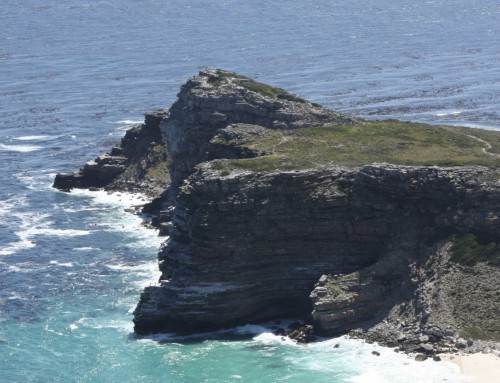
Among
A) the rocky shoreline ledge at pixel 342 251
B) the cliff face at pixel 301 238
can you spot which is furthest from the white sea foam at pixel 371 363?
the cliff face at pixel 301 238

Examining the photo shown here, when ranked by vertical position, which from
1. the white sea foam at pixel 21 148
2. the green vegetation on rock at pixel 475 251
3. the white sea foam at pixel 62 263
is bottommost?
the white sea foam at pixel 62 263

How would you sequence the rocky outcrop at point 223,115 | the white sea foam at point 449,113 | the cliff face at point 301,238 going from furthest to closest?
1. the white sea foam at point 449,113
2. the rocky outcrop at point 223,115
3. the cliff face at point 301,238

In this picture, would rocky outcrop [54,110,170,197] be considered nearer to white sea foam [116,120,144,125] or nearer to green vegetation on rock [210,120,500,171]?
white sea foam [116,120,144,125]

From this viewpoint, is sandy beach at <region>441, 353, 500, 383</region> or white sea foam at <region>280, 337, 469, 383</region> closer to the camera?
sandy beach at <region>441, 353, 500, 383</region>

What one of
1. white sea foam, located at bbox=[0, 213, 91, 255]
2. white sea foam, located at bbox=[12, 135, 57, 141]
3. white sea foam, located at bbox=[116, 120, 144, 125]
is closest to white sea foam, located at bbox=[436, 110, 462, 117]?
white sea foam, located at bbox=[116, 120, 144, 125]

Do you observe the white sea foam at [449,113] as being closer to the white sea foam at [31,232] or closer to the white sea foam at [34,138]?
the white sea foam at [34,138]

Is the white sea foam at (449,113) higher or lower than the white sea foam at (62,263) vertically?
higher
